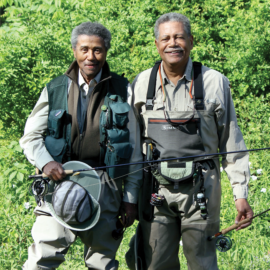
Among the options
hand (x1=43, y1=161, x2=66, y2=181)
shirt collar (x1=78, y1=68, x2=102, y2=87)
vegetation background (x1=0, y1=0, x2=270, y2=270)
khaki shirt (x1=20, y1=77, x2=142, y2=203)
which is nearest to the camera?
hand (x1=43, y1=161, x2=66, y2=181)

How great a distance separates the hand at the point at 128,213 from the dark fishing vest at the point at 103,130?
29 centimetres

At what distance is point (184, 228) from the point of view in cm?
307

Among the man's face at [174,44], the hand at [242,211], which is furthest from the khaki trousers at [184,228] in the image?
the man's face at [174,44]

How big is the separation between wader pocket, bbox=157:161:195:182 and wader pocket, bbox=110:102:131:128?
0.42m

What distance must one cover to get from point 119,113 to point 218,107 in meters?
0.72

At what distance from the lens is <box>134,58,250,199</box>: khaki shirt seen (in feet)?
9.93

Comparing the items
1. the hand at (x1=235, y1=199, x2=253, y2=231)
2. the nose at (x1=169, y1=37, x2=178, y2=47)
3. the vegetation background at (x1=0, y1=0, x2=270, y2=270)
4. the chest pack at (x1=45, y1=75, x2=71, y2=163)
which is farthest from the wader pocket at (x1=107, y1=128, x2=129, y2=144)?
the vegetation background at (x1=0, y1=0, x2=270, y2=270)

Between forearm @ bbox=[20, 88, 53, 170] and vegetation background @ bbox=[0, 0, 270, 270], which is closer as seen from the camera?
forearm @ bbox=[20, 88, 53, 170]

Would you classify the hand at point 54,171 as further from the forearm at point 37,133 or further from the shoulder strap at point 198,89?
the shoulder strap at point 198,89

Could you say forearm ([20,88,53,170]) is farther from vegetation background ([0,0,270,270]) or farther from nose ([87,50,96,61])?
vegetation background ([0,0,270,270])

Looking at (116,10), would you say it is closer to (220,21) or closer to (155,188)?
(220,21)

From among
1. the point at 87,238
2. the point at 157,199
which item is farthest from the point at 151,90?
the point at 87,238

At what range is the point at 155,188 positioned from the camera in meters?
3.11

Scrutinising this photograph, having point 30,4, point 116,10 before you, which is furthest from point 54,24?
point 30,4
